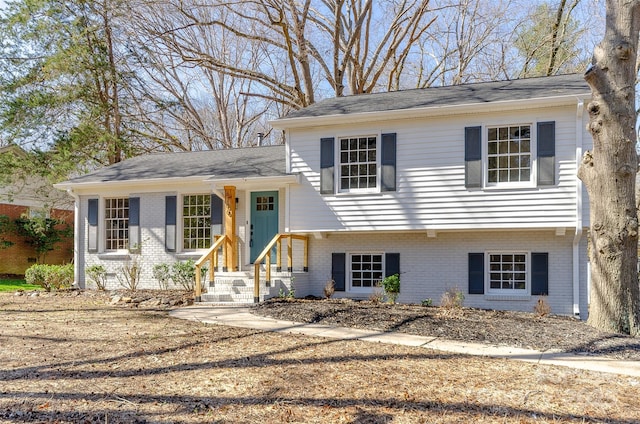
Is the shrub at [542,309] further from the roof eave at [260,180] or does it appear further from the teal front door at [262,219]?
the teal front door at [262,219]

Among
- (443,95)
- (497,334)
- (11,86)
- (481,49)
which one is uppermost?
(481,49)

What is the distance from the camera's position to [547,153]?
33.2 feet

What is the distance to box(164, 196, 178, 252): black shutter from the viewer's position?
13.5 meters

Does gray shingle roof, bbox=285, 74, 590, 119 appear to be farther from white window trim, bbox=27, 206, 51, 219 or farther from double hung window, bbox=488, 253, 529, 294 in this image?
white window trim, bbox=27, 206, 51, 219

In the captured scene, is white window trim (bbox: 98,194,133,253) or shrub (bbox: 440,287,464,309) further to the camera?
white window trim (bbox: 98,194,133,253)

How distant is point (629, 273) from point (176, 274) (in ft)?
33.2

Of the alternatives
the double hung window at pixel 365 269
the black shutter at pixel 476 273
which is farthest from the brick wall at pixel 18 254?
the black shutter at pixel 476 273

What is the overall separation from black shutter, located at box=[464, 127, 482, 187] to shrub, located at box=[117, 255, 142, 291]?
861 cm

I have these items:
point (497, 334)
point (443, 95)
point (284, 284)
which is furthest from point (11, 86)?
point (497, 334)

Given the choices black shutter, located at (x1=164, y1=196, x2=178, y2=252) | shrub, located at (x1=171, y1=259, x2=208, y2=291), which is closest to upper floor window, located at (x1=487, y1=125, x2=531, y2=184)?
shrub, located at (x1=171, y1=259, x2=208, y2=291)

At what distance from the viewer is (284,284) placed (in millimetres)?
11336

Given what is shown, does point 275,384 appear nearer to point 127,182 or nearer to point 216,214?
point 216,214

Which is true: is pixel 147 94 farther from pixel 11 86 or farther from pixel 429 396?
pixel 429 396

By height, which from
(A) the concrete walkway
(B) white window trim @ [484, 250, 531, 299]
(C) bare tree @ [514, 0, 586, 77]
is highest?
(C) bare tree @ [514, 0, 586, 77]
